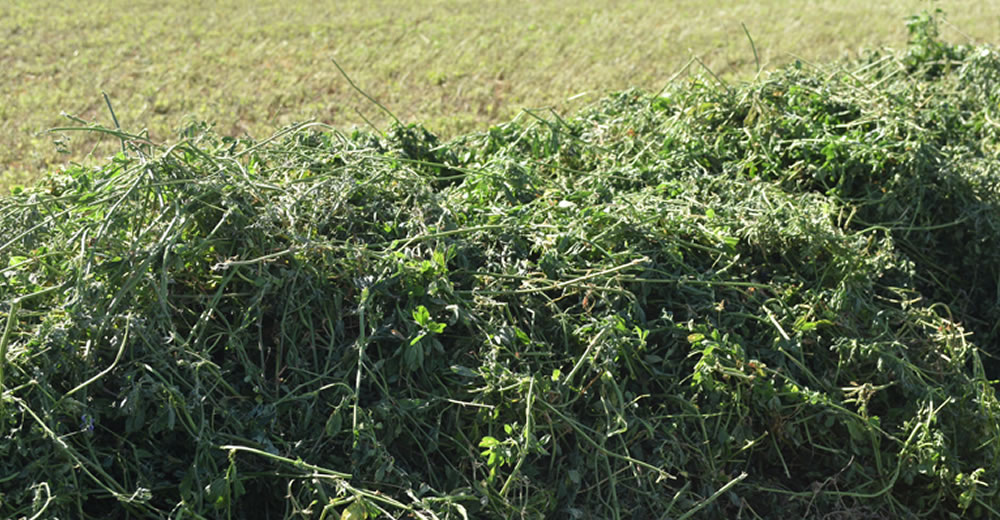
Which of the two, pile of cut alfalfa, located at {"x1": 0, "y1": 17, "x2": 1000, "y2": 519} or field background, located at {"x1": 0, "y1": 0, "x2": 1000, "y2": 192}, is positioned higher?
pile of cut alfalfa, located at {"x1": 0, "y1": 17, "x2": 1000, "y2": 519}

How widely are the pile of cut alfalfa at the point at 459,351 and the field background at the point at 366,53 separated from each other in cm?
219

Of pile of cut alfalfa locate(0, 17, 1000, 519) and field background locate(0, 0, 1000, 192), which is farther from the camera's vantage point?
field background locate(0, 0, 1000, 192)

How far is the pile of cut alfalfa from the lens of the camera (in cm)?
221

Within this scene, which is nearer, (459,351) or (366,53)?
(459,351)

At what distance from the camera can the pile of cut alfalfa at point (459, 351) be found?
2.21 metres

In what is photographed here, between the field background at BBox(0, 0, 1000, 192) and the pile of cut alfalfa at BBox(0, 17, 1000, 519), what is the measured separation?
219cm

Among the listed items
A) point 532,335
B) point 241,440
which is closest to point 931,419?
point 532,335

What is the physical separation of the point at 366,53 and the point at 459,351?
14.4 ft

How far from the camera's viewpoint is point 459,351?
8.14 ft

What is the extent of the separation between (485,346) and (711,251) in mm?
790

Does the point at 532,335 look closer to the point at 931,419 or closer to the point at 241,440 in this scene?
the point at 241,440

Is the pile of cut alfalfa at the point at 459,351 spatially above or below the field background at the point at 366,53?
above

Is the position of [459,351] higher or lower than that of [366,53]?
higher

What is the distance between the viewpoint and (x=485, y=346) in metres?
2.46
